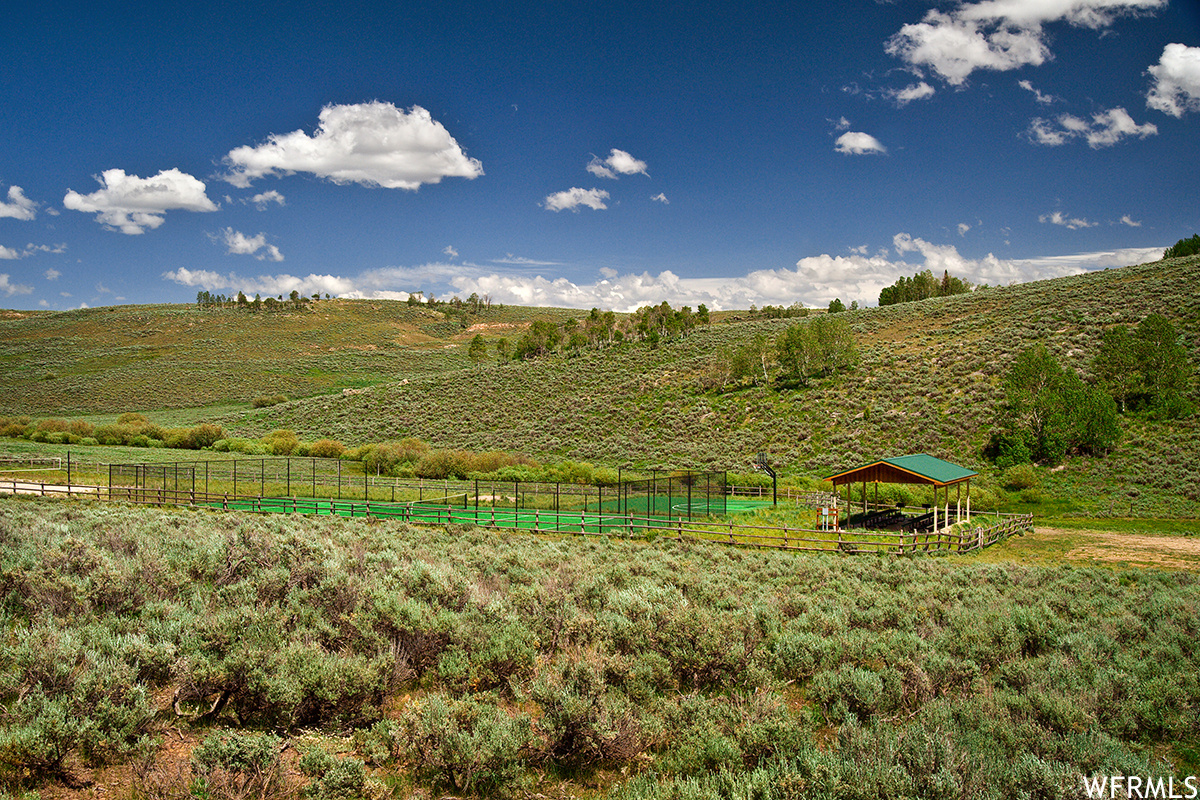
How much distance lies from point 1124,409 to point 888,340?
80.2 feet

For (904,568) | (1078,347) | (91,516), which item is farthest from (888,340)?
(91,516)

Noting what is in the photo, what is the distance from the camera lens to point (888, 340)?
59.8 m

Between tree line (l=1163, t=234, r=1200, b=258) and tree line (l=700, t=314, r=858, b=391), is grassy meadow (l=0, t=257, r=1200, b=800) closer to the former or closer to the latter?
tree line (l=700, t=314, r=858, b=391)

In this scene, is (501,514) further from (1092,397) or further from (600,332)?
(600,332)

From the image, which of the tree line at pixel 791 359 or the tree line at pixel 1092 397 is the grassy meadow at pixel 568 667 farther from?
the tree line at pixel 791 359

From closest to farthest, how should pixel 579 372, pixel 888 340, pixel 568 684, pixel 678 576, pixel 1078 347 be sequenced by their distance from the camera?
pixel 568 684, pixel 678 576, pixel 1078 347, pixel 888 340, pixel 579 372

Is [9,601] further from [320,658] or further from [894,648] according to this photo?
[894,648]

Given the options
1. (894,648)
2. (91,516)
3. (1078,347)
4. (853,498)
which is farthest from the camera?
(1078,347)

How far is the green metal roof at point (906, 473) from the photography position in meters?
22.8

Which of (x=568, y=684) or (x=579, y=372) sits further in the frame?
(x=579, y=372)
